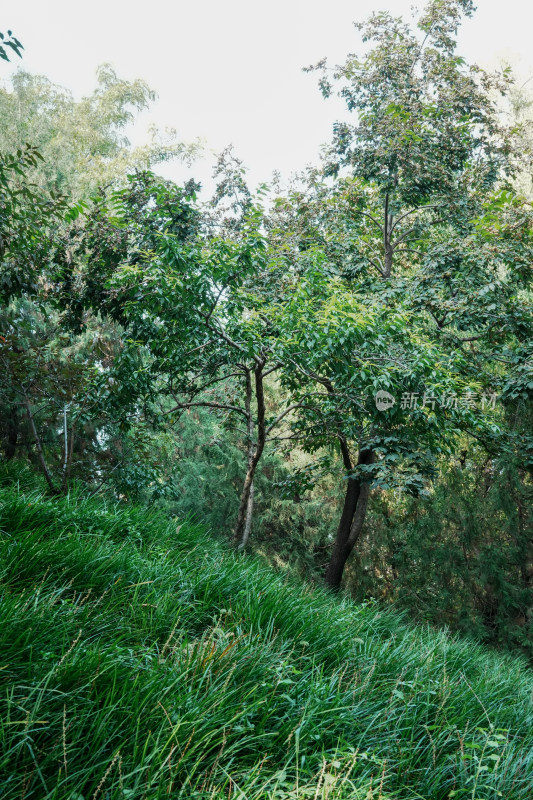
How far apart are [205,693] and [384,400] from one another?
359cm

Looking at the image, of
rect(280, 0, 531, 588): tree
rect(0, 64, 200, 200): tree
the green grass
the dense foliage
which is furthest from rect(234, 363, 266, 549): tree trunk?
rect(0, 64, 200, 200): tree

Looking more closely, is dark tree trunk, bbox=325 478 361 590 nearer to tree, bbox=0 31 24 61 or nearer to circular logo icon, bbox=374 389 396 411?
circular logo icon, bbox=374 389 396 411

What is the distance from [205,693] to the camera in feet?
6.35

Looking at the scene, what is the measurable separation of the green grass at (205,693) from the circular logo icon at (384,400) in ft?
7.18

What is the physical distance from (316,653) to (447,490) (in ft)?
19.5

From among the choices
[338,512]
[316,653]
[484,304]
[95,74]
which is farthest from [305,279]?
[95,74]

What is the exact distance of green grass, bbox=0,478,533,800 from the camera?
63.2 inches

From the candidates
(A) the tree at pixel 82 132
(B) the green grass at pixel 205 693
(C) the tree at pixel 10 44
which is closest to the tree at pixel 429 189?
(B) the green grass at pixel 205 693

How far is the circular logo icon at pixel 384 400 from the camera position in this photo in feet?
16.6

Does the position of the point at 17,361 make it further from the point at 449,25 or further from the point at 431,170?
the point at 449,25

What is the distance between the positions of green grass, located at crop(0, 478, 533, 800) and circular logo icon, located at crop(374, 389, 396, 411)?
2.19 m

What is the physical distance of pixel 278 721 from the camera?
6.72 feet

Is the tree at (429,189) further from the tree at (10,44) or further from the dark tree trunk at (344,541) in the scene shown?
the tree at (10,44)

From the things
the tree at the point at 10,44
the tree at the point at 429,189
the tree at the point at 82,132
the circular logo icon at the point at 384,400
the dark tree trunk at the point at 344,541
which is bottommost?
the dark tree trunk at the point at 344,541
